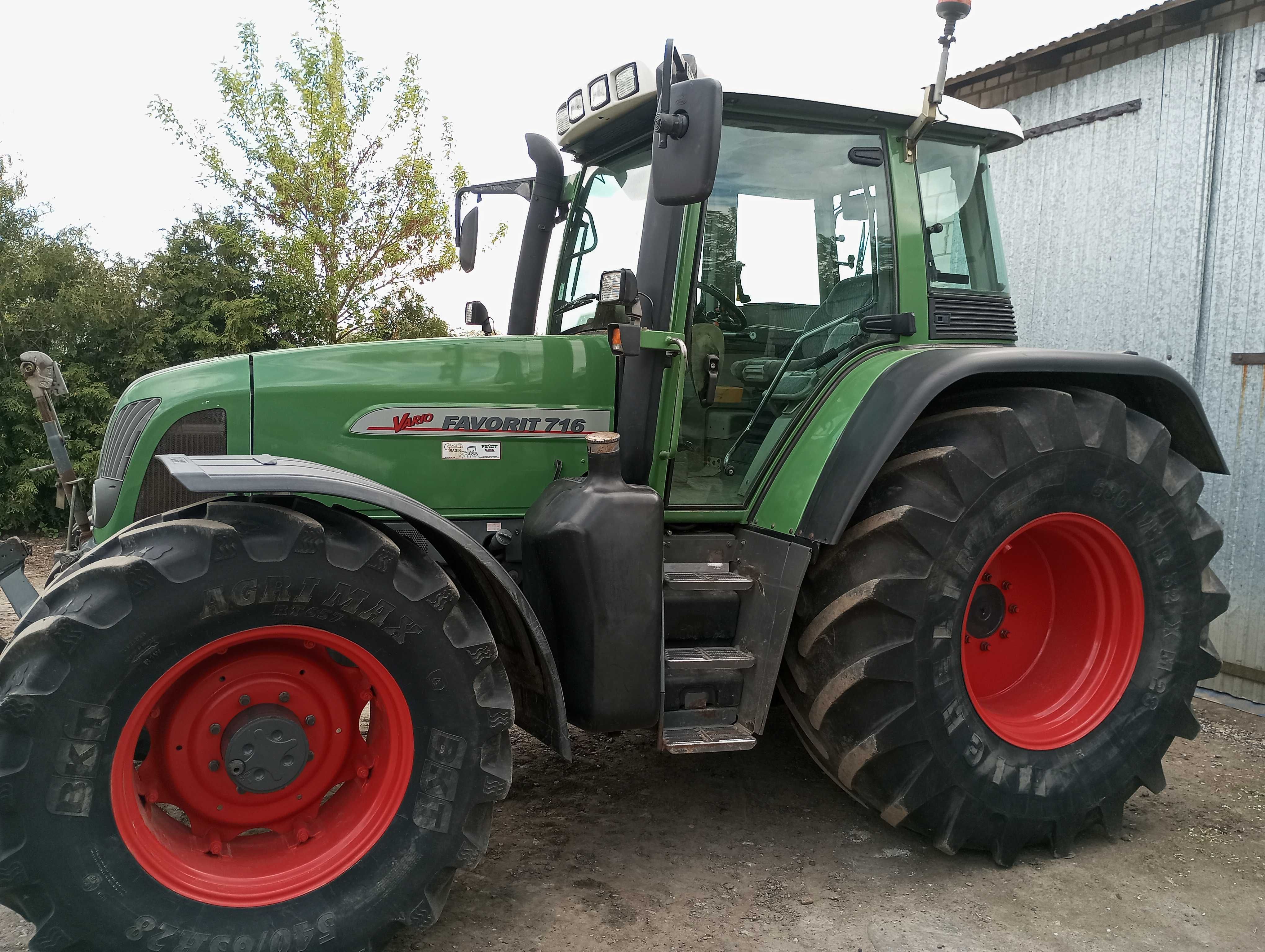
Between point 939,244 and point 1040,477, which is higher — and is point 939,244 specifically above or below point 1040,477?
above

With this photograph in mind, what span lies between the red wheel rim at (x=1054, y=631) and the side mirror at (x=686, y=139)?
1718 mm

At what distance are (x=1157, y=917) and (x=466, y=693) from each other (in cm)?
224

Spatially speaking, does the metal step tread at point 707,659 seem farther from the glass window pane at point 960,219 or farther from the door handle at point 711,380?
the glass window pane at point 960,219

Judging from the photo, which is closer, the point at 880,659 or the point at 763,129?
the point at 880,659

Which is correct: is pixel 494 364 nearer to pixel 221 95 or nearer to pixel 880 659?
pixel 880 659

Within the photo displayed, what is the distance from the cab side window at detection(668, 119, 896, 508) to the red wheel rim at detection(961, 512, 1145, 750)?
96 centimetres

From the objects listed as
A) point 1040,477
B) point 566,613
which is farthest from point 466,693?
point 1040,477

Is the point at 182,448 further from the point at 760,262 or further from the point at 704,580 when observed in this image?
the point at 760,262

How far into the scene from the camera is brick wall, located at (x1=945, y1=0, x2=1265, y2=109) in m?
5.23

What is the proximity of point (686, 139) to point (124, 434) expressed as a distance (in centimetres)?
202

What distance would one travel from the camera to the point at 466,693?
2.60 m

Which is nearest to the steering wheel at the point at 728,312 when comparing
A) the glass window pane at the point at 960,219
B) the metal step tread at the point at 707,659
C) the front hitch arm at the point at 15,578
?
the glass window pane at the point at 960,219

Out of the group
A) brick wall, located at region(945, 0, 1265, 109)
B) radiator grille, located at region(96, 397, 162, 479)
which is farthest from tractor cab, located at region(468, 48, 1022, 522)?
brick wall, located at region(945, 0, 1265, 109)

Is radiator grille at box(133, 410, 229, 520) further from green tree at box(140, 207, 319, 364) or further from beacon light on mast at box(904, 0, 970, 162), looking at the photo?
green tree at box(140, 207, 319, 364)
